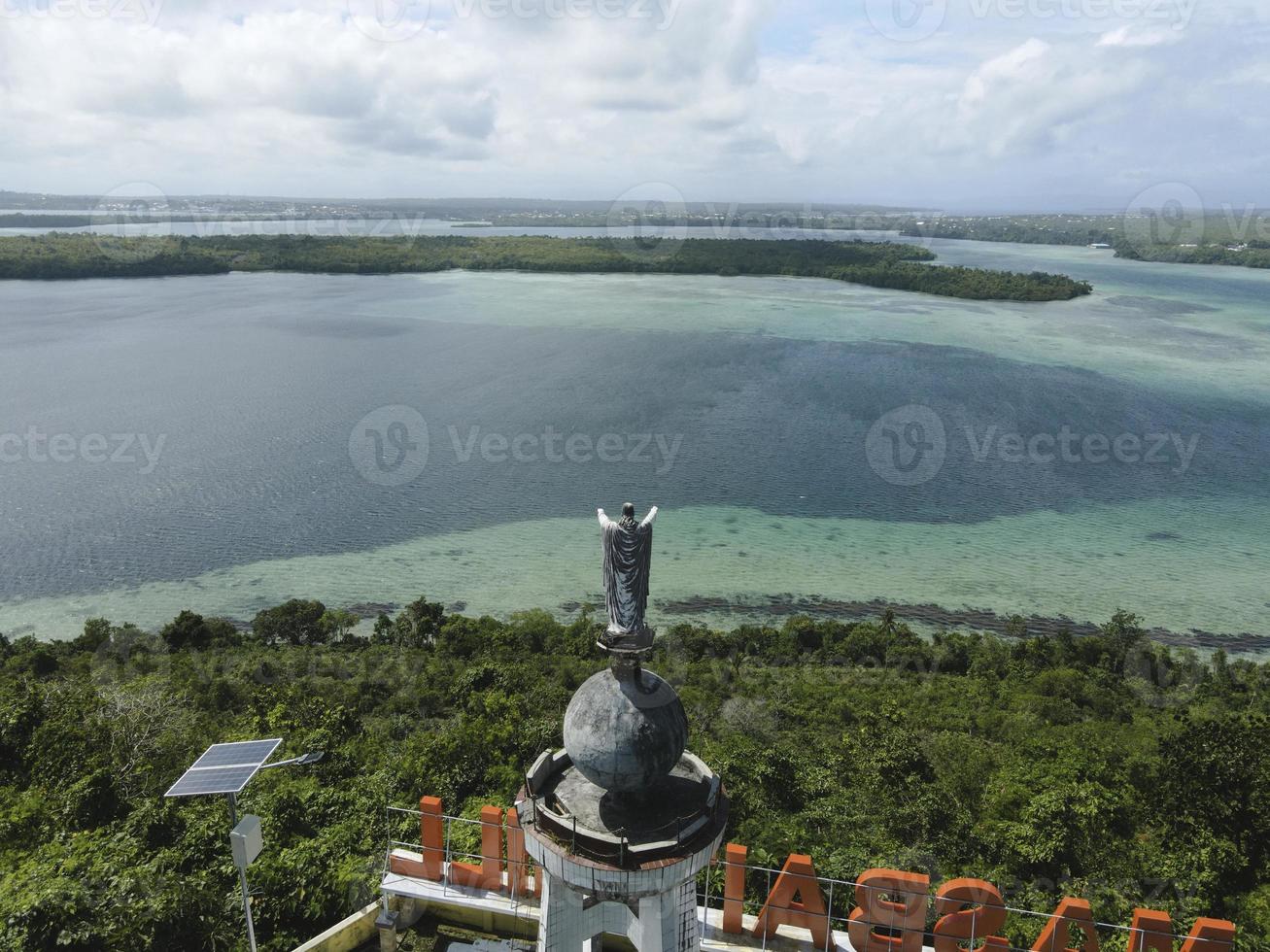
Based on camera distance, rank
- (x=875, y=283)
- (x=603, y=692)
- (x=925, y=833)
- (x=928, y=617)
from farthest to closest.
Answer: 1. (x=875, y=283)
2. (x=928, y=617)
3. (x=925, y=833)
4. (x=603, y=692)

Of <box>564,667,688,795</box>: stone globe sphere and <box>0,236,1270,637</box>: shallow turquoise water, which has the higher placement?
<box>564,667,688,795</box>: stone globe sphere

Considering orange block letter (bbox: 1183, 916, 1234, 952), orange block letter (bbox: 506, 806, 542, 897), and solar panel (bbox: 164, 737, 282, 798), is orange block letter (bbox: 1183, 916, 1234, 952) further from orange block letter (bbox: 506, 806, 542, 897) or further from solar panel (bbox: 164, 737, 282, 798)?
solar panel (bbox: 164, 737, 282, 798)

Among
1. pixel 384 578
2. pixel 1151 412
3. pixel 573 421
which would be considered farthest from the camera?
pixel 1151 412

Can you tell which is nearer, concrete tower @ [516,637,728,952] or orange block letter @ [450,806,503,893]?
concrete tower @ [516,637,728,952]

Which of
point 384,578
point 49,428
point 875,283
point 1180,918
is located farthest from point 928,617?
point 875,283

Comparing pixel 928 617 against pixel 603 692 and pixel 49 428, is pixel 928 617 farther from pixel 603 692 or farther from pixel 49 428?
pixel 49 428

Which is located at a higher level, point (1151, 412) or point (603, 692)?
point (603, 692)

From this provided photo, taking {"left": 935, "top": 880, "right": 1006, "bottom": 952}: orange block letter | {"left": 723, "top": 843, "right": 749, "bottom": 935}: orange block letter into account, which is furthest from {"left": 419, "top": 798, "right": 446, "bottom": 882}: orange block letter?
{"left": 935, "top": 880, "right": 1006, "bottom": 952}: orange block letter
